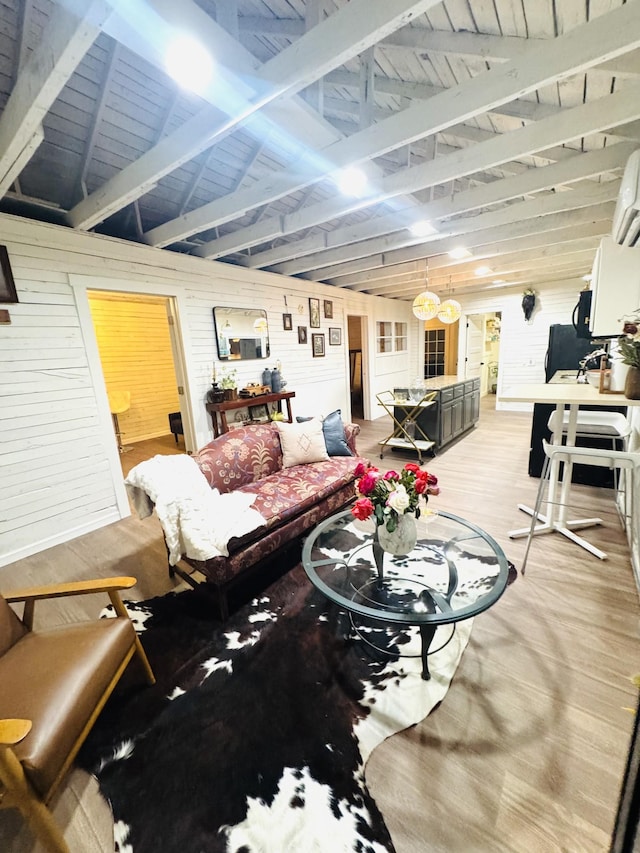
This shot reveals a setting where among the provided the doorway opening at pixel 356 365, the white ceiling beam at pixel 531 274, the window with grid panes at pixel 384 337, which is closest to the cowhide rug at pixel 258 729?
the white ceiling beam at pixel 531 274

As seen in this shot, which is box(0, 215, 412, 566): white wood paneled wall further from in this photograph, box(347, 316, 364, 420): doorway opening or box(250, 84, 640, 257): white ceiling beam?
box(347, 316, 364, 420): doorway opening

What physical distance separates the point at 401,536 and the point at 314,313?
4.75 meters

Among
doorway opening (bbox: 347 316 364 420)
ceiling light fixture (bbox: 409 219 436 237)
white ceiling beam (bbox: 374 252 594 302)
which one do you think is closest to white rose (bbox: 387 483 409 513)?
ceiling light fixture (bbox: 409 219 436 237)

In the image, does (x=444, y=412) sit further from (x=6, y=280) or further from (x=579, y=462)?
(x=6, y=280)

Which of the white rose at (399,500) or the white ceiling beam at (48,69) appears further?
the white rose at (399,500)

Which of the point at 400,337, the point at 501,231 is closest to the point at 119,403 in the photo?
the point at 501,231

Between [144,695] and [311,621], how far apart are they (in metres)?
0.86

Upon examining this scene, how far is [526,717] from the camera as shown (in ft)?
4.45

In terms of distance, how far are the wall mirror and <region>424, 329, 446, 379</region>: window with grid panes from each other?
6334 millimetres

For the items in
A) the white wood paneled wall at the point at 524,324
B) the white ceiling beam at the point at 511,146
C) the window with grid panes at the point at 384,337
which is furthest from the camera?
the window with grid panes at the point at 384,337

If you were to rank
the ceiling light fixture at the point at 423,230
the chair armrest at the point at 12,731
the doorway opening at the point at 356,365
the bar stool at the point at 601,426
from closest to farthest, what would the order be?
the chair armrest at the point at 12,731
the bar stool at the point at 601,426
the ceiling light fixture at the point at 423,230
the doorway opening at the point at 356,365

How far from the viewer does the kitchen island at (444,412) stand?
14.4ft

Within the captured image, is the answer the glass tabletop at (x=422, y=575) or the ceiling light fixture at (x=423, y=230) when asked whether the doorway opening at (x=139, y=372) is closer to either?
the ceiling light fixture at (x=423, y=230)

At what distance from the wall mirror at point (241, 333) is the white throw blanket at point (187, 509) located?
2.32 metres
